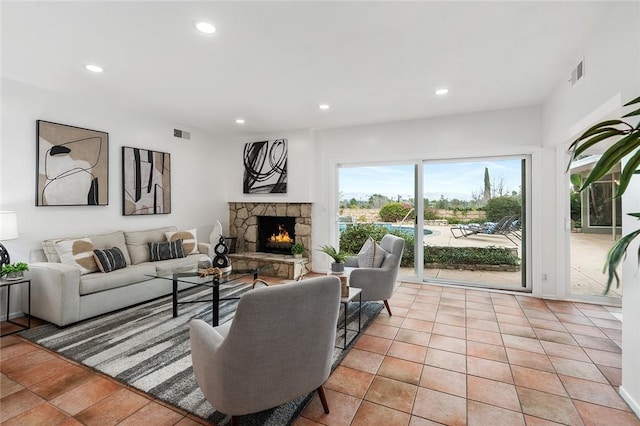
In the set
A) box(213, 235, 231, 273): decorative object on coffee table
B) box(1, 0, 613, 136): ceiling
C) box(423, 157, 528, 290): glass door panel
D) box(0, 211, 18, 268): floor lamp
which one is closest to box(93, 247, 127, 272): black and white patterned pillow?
box(0, 211, 18, 268): floor lamp

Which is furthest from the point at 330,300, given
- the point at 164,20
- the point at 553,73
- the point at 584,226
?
the point at 584,226

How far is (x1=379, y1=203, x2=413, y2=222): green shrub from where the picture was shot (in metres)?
5.06

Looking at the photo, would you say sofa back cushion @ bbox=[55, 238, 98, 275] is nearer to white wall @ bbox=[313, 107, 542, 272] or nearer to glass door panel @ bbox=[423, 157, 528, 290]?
white wall @ bbox=[313, 107, 542, 272]

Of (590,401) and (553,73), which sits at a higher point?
(553,73)

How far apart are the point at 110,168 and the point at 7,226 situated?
57.0 inches

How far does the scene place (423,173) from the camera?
489 centimetres

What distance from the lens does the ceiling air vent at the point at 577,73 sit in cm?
274

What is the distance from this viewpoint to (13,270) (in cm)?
296

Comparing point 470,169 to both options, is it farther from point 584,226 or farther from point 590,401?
point 590,401

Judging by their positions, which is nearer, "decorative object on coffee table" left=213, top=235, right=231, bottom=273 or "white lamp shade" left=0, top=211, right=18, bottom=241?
"white lamp shade" left=0, top=211, right=18, bottom=241

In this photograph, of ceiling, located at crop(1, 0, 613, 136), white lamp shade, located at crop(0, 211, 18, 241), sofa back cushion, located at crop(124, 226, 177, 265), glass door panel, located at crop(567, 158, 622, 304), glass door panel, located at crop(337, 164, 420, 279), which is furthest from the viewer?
glass door panel, located at crop(337, 164, 420, 279)

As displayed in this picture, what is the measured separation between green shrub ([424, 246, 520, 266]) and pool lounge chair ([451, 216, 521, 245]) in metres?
0.23

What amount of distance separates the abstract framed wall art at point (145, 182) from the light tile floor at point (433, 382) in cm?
211

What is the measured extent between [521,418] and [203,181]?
5371 millimetres
